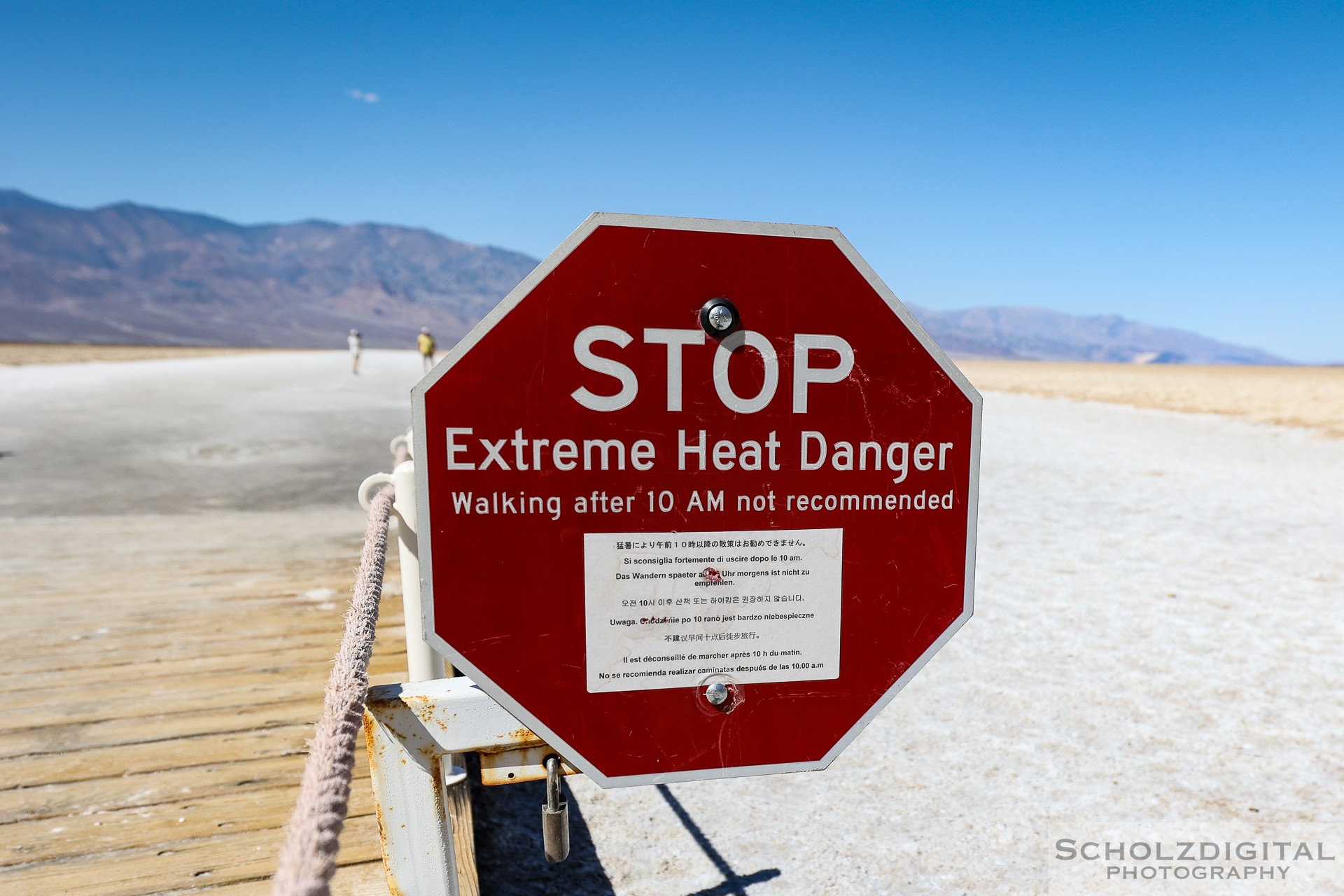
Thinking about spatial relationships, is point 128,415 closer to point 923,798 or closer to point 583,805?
point 583,805

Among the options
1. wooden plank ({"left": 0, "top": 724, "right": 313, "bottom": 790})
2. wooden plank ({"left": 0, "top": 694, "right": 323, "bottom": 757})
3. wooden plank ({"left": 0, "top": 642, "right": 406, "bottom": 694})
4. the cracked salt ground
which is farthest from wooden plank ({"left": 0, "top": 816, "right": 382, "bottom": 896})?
wooden plank ({"left": 0, "top": 642, "right": 406, "bottom": 694})

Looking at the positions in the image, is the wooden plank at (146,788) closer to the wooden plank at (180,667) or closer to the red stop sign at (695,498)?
the wooden plank at (180,667)

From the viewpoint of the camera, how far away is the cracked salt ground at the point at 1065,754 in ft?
8.41

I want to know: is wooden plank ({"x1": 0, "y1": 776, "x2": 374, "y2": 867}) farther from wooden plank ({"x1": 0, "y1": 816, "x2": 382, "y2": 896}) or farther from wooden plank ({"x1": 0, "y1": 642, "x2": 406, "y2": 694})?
wooden plank ({"x1": 0, "y1": 642, "x2": 406, "y2": 694})

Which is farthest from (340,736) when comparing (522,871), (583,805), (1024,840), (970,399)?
(1024,840)

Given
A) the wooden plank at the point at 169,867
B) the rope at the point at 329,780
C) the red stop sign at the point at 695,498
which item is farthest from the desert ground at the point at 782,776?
the red stop sign at the point at 695,498

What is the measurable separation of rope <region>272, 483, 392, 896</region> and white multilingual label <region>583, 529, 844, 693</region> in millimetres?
296

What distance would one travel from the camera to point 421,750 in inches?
39.5

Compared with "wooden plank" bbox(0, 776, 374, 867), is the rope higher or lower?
higher

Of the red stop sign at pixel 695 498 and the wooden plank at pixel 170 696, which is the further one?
the wooden plank at pixel 170 696

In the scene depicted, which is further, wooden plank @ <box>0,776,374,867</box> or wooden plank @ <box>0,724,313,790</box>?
wooden plank @ <box>0,724,313,790</box>

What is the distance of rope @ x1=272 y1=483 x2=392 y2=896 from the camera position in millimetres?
782

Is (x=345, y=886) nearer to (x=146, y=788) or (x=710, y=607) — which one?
(x=146, y=788)

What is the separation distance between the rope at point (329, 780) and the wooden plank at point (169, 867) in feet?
4.11
